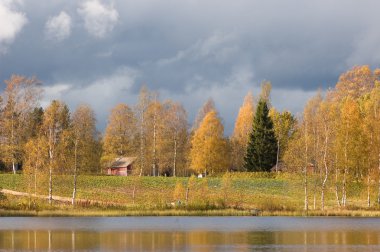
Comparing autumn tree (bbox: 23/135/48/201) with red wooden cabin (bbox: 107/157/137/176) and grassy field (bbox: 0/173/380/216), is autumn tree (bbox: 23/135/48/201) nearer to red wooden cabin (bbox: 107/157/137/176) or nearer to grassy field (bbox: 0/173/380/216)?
grassy field (bbox: 0/173/380/216)

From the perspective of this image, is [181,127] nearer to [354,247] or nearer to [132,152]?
[132,152]

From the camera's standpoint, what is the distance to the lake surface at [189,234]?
42.4 metres

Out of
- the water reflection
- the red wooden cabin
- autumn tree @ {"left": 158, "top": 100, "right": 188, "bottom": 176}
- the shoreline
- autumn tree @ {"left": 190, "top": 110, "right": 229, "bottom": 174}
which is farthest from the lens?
the red wooden cabin

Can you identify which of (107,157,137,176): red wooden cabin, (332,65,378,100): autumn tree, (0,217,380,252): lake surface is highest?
(332,65,378,100): autumn tree

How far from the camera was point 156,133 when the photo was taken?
12081 centimetres

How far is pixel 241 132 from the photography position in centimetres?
13788

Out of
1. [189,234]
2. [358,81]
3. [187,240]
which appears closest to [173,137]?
[358,81]

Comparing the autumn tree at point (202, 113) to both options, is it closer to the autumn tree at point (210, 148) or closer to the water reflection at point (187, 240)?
the autumn tree at point (210, 148)

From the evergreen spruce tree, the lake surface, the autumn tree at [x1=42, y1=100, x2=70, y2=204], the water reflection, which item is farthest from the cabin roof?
the water reflection

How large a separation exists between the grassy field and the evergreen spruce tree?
20.5ft

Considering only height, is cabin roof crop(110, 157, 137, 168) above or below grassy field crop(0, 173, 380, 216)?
above

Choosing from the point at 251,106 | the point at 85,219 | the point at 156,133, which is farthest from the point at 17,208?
the point at 251,106

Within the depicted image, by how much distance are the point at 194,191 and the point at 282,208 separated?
40.6 feet

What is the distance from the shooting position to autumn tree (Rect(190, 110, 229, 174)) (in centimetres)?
11444
